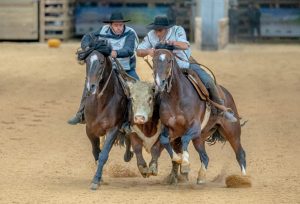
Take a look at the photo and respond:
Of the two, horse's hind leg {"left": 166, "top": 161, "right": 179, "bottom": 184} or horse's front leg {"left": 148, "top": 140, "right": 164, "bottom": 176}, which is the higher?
horse's front leg {"left": 148, "top": 140, "right": 164, "bottom": 176}

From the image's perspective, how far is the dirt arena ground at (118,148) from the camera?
13086mm

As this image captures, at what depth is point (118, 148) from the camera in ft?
59.3

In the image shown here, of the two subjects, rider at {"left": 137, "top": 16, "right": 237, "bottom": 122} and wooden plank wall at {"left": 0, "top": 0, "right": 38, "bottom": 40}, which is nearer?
rider at {"left": 137, "top": 16, "right": 237, "bottom": 122}

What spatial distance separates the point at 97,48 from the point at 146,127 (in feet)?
4.02

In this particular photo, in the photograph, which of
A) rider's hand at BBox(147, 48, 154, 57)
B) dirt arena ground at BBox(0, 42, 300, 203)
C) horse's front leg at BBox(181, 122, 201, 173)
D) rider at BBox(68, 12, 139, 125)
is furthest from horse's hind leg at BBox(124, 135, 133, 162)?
rider's hand at BBox(147, 48, 154, 57)

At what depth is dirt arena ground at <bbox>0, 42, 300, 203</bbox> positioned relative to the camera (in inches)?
515

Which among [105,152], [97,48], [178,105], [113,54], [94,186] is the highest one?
[97,48]

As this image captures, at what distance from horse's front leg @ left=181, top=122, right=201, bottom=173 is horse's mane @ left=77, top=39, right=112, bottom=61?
1.43 m

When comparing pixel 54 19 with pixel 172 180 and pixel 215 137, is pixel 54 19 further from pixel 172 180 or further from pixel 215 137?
pixel 172 180

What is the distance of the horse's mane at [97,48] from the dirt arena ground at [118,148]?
1.70m

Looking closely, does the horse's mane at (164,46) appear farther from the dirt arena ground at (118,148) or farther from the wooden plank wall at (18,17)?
the wooden plank wall at (18,17)

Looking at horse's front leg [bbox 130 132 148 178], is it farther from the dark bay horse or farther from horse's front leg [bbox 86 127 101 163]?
horse's front leg [bbox 86 127 101 163]

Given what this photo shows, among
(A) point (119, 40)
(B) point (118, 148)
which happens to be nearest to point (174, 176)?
(A) point (119, 40)

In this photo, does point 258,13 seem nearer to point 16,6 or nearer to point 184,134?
point 16,6
